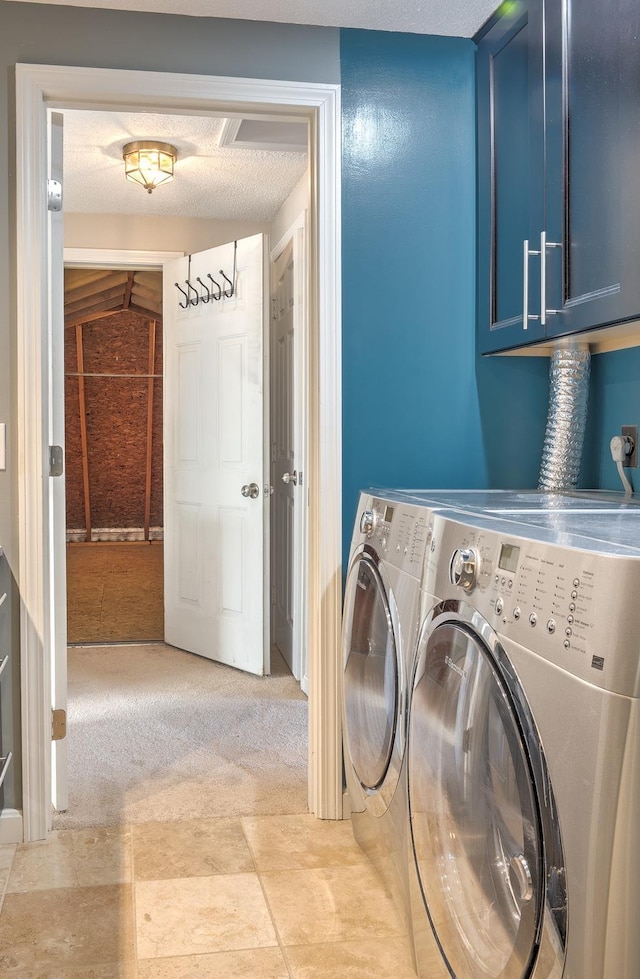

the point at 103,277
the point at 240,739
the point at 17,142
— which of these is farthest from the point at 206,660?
the point at 103,277

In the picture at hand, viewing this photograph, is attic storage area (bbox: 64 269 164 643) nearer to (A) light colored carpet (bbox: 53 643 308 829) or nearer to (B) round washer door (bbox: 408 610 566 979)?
(A) light colored carpet (bbox: 53 643 308 829)

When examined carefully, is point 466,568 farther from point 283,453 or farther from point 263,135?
point 283,453

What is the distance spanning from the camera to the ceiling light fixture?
12.0 ft

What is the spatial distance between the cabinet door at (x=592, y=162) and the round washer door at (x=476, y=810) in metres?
0.89

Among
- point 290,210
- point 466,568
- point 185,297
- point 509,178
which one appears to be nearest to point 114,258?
point 185,297

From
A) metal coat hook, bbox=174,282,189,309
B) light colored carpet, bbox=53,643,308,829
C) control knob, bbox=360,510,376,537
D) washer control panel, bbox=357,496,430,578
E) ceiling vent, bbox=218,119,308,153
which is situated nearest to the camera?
washer control panel, bbox=357,496,430,578

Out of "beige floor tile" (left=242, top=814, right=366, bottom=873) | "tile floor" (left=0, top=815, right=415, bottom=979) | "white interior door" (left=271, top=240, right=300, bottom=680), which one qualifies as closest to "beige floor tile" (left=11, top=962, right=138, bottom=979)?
"tile floor" (left=0, top=815, right=415, bottom=979)

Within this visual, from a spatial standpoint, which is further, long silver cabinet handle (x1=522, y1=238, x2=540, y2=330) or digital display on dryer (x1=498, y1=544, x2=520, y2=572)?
long silver cabinet handle (x1=522, y1=238, x2=540, y2=330)

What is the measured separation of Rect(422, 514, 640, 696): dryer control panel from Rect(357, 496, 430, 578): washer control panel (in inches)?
9.7

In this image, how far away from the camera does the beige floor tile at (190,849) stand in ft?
7.70

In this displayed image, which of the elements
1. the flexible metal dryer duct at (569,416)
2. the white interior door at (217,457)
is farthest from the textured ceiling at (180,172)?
the flexible metal dryer duct at (569,416)

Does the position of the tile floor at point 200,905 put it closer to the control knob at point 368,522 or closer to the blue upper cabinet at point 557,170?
the control knob at point 368,522

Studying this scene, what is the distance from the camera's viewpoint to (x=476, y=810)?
1.40 metres

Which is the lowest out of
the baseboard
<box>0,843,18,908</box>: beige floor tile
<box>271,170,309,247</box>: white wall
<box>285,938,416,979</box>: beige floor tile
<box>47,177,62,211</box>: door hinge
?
<box>285,938,416,979</box>: beige floor tile
